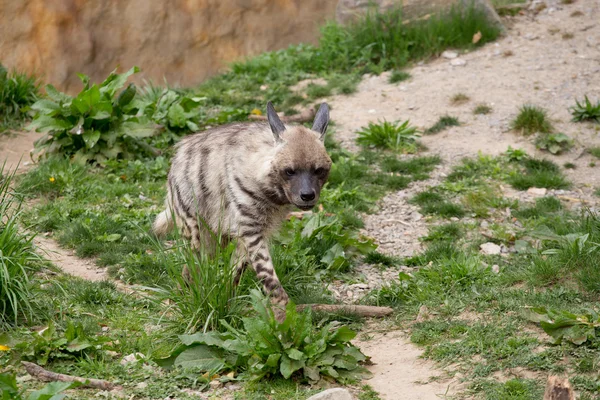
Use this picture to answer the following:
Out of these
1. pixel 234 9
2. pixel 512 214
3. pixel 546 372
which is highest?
pixel 234 9

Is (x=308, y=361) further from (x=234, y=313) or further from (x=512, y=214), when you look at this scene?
(x=512, y=214)

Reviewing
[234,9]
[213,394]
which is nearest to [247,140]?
[213,394]

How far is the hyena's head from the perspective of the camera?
16.7 ft

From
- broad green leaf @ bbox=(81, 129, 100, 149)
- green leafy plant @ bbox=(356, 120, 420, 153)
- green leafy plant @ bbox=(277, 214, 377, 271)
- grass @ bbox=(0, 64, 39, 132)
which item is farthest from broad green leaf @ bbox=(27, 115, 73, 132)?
green leafy plant @ bbox=(356, 120, 420, 153)

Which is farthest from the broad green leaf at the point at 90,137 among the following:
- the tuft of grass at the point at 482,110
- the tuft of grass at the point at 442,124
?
the tuft of grass at the point at 482,110

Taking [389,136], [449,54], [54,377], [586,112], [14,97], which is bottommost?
[586,112]

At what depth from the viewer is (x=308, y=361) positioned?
4496 mm

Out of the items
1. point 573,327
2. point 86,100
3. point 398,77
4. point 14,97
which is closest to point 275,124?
point 573,327

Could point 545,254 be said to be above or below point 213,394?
below

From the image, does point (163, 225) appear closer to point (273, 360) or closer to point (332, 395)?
point (273, 360)

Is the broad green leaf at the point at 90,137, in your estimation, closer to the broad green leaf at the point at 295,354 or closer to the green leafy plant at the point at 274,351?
the green leafy plant at the point at 274,351

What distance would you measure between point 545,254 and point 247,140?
7.55 ft

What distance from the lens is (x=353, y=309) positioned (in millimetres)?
5395

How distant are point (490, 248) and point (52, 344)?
3.60m
